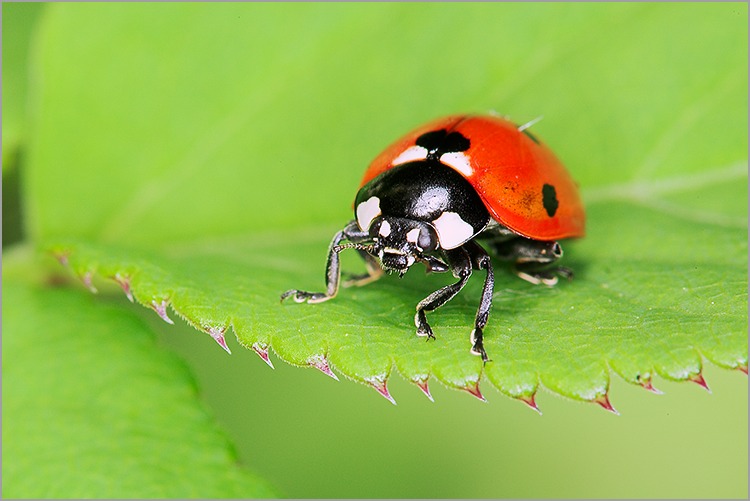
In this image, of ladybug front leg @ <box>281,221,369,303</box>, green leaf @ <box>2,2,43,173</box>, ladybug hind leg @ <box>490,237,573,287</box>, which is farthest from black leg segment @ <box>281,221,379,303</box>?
green leaf @ <box>2,2,43,173</box>

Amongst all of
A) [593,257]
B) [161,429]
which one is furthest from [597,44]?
[161,429]

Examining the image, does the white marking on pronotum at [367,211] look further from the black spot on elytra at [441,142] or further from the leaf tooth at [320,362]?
the leaf tooth at [320,362]

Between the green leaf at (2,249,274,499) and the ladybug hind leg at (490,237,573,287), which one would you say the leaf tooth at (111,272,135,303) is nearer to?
the green leaf at (2,249,274,499)

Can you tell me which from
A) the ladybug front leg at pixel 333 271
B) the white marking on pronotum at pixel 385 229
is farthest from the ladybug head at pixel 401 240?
the ladybug front leg at pixel 333 271

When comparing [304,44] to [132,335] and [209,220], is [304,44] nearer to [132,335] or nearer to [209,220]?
[209,220]

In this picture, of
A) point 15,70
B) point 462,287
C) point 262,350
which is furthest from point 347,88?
point 15,70
